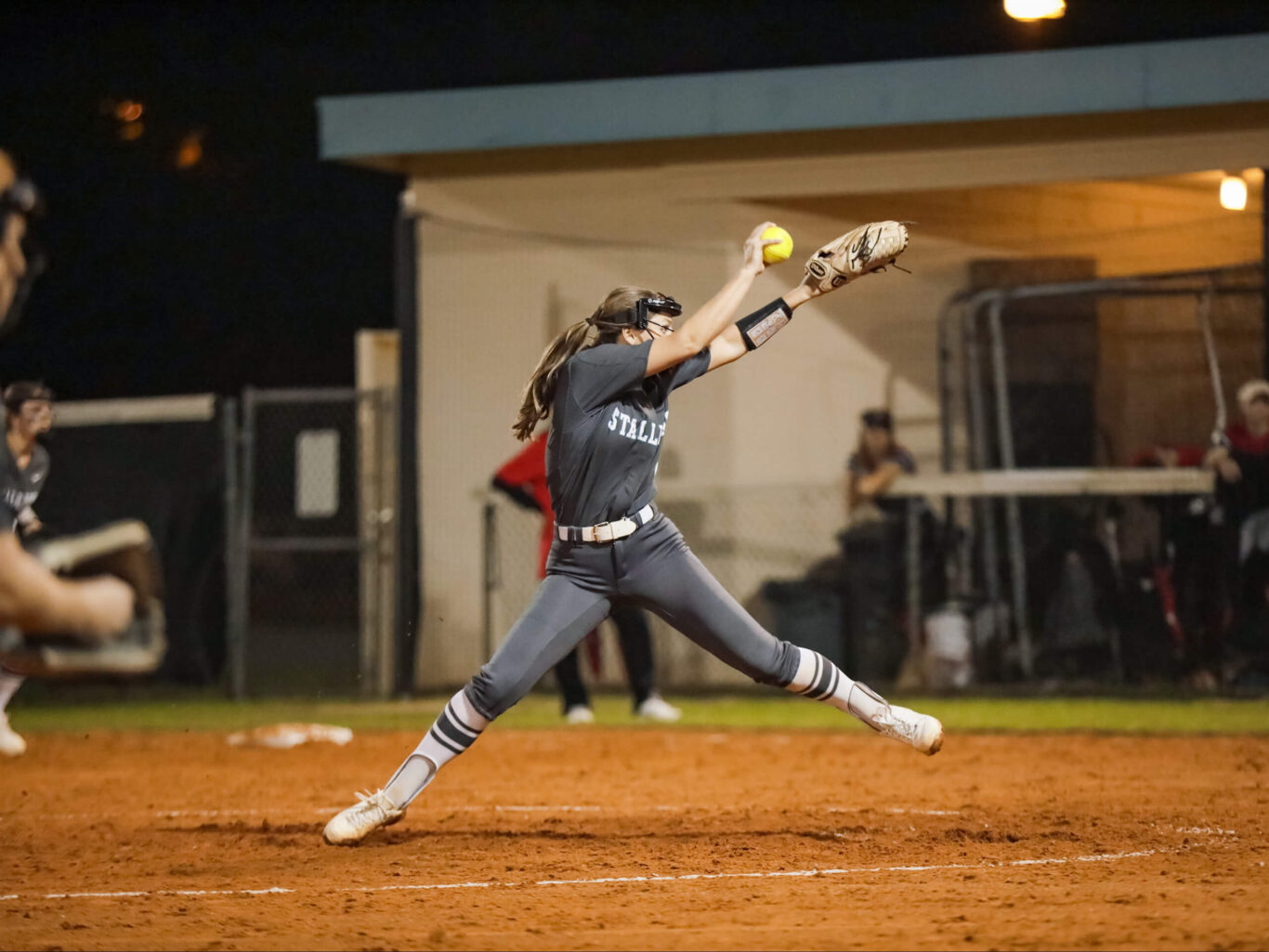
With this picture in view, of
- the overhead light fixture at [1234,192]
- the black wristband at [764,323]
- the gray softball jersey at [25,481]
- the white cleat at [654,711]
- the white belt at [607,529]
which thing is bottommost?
the white cleat at [654,711]

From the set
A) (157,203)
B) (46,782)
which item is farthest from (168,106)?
(46,782)

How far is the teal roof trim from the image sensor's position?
1300cm

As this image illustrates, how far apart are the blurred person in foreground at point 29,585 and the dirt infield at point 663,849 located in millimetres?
921

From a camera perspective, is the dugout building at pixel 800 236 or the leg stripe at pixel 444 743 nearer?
the leg stripe at pixel 444 743

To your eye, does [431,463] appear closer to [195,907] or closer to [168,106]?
[195,907]

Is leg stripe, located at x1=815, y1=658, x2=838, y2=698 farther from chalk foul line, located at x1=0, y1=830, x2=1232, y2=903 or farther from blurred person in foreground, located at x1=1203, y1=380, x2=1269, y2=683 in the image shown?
blurred person in foreground, located at x1=1203, y1=380, x2=1269, y2=683

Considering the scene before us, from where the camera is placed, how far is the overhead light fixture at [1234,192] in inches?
531

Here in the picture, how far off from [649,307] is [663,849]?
6.92 feet

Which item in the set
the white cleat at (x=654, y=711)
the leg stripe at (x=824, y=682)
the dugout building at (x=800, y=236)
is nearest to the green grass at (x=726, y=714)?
the white cleat at (x=654, y=711)

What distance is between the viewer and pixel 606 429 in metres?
6.49

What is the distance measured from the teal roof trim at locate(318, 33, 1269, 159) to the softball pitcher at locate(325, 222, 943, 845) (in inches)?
284

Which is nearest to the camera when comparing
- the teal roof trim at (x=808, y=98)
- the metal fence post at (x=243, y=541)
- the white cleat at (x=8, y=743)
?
the white cleat at (x=8, y=743)

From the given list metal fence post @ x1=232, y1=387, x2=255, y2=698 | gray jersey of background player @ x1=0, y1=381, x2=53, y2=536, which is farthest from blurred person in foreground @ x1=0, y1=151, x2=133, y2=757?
metal fence post @ x1=232, y1=387, x2=255, y2=698

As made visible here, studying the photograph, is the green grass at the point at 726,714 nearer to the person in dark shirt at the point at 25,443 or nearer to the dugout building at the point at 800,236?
the dugout building at the point at 800,236
